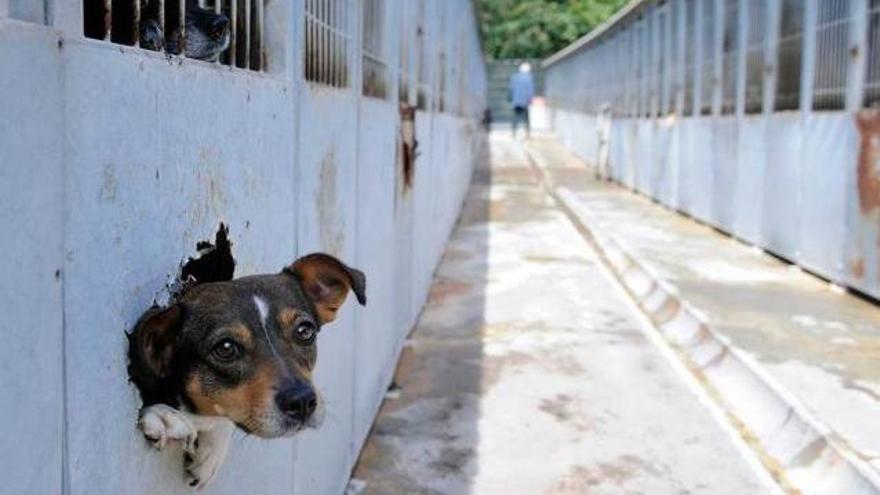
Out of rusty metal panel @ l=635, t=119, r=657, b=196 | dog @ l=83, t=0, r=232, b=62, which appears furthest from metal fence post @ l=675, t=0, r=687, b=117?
dog @ l=83, t=0, r=232, b=62

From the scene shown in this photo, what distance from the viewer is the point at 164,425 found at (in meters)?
2.25

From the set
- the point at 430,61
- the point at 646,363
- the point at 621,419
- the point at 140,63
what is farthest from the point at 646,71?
the point at 140,63

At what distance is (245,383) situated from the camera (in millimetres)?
2195

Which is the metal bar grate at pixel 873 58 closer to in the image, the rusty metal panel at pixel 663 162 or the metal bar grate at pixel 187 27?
the metal bar grate at pixel 187 27

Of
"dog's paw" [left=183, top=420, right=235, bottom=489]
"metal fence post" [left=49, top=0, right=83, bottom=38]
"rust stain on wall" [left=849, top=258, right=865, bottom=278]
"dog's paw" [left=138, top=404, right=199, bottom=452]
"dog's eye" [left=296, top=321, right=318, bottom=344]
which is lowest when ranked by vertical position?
"rust stain on wall" [left=849, top=258, right=865, bottom=278]

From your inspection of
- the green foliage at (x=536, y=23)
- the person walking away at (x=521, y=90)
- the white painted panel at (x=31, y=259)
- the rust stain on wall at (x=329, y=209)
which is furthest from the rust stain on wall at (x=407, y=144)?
the green foliage at (x=536, y=23)

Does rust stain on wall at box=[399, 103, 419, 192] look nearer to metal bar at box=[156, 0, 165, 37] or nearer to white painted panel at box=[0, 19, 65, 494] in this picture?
metal bar at box=[156, 0, 165, 37]

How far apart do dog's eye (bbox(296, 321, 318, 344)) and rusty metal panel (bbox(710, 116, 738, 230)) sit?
11.1 m

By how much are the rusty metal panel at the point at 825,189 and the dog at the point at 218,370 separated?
7768 mm

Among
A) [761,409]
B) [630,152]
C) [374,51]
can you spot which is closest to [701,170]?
[630,152]

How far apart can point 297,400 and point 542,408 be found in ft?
13.2

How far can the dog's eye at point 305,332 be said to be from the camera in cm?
245

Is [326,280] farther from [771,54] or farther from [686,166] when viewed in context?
[686,166]

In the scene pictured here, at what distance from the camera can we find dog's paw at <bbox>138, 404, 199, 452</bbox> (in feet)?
7.26
